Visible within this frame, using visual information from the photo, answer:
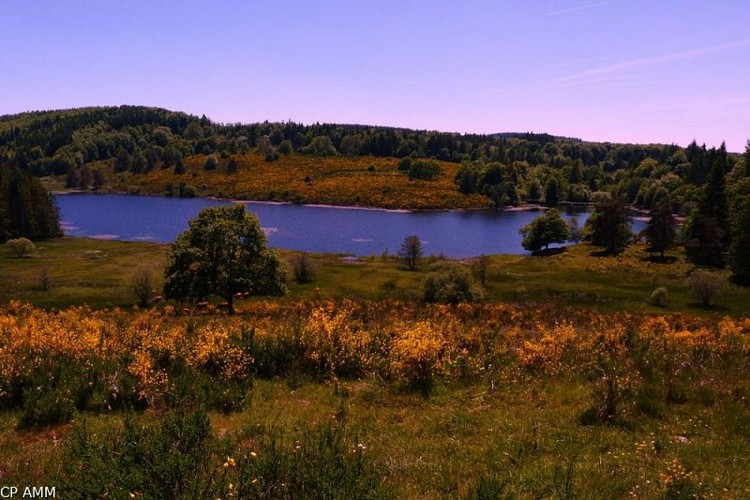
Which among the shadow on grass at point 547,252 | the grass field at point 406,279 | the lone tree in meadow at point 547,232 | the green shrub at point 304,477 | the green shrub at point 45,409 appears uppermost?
the green shrub at point 304,477

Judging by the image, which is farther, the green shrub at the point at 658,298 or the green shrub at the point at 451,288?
the green shrub at the point at 658,298

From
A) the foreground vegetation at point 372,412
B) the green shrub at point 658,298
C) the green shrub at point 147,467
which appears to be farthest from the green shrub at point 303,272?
the green shrub at point 147,467

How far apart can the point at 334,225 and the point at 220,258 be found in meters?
109

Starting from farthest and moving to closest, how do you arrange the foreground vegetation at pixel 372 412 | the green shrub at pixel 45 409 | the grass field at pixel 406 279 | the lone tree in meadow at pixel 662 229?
the lone tree in meadow at pixel 662 229 → the grass field at pixel 406 279 → the green shrub at pixel 45 409 → the foreground vegetation at pixel 372 412

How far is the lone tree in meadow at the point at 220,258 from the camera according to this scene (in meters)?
43.1

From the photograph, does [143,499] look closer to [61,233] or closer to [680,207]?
[61,233]

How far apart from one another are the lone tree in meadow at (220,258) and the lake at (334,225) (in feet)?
220

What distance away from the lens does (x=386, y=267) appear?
296ft

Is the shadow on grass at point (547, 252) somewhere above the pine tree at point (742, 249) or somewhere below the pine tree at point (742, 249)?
below

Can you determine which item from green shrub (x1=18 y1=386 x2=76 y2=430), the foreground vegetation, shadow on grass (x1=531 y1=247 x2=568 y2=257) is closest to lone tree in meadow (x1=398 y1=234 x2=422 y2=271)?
shadow on grass (x1=531 y1=247 x2=568 y2=257)

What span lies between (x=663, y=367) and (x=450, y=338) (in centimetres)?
679

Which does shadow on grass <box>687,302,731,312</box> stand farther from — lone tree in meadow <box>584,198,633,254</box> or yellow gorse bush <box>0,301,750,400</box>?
yellow gorse bush <box>0,301,750,400</box>

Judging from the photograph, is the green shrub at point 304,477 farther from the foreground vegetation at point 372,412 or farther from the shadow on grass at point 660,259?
the shadow on grass at point 660,259

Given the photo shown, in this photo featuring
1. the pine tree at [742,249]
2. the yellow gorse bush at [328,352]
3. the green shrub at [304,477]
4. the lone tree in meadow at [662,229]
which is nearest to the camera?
the green shrub at [304,477]
